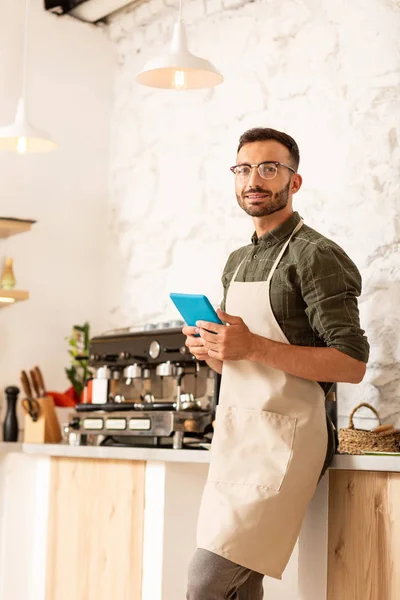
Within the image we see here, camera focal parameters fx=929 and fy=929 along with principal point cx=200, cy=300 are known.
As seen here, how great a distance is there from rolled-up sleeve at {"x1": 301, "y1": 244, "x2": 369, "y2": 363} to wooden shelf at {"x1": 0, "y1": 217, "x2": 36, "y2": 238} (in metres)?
2.00

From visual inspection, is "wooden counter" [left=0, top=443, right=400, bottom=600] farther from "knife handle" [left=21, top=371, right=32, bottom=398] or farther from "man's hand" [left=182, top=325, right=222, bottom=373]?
"man's hand" [left=182, top=325, right=222, bottom=373]

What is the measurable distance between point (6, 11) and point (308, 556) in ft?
10.2

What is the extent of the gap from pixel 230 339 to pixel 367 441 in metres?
0.67

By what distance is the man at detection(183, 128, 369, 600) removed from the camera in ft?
8.32

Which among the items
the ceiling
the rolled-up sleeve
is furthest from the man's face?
the ceiling

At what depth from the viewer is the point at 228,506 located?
257 cm

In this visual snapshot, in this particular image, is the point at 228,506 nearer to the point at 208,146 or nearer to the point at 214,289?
the point at 214,289

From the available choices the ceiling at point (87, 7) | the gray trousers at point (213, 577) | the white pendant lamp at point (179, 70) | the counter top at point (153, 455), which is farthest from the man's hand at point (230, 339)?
the ceiling at point (87, 7)

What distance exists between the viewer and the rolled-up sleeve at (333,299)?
8.30 feet

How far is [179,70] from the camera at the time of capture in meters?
3.34

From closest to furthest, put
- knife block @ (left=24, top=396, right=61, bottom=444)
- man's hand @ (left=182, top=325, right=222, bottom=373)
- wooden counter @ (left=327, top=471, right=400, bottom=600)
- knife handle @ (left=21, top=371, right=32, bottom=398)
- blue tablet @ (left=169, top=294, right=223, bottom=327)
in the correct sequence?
wooden counter @ (left=327, top=471, right=400, bottom=600), blue tablet @ (left=169, top=294, right=223, bottom=327), man's hand @ (left=182, top=325, right=222, bottom=373), knife block @ (left=24, top=396, right=61, bottom=444), knife handle @ (left=21, top=371, right=32, bottom=398)

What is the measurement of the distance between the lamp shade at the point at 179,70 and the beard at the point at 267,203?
0.67 metres

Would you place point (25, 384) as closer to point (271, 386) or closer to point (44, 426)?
point (44, 426)

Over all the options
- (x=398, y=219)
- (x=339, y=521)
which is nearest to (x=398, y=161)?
(x=398, y=219)
